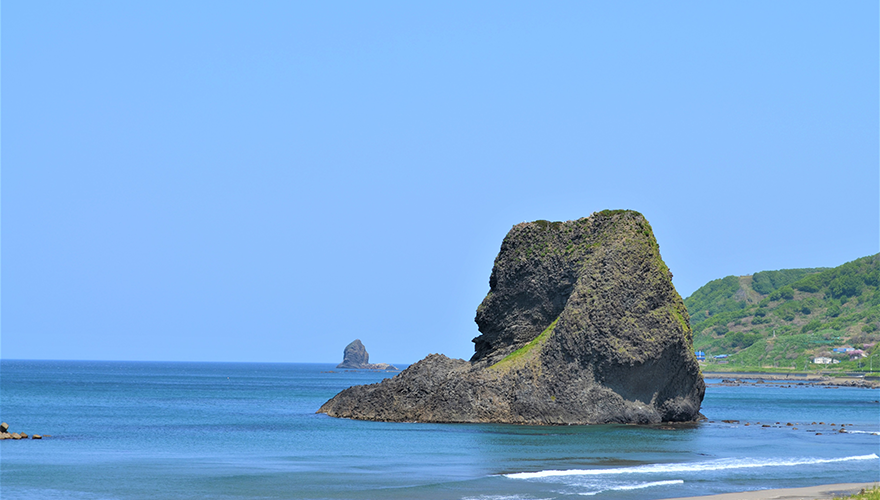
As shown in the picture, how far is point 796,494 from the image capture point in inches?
1403

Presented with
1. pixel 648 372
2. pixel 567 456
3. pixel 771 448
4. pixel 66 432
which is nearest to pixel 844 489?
pixel 567 456

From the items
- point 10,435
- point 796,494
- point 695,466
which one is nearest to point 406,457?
point 695,466

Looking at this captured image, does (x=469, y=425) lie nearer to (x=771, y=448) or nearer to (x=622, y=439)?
(x=622, y=439)

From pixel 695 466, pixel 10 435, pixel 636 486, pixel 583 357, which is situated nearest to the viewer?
pixel 636 486

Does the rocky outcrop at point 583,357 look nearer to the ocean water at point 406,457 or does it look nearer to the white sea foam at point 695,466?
the ocean water at point 406,457

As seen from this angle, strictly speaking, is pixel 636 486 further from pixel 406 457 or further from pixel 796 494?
pixel 406 457

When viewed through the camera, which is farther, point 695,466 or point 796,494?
point 695,466

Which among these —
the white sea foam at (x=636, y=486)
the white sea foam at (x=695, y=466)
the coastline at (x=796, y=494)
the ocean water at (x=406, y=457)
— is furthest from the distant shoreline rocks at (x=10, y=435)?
the coastline at (x=796, y=494)

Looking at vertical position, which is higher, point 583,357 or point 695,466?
point 583,357

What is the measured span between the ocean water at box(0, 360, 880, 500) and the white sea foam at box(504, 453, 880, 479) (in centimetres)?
10

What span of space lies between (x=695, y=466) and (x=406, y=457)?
51.2 ft

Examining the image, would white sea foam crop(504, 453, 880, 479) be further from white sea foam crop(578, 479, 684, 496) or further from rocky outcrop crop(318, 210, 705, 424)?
rocky outcrop crop(318, 210, 705, 424)

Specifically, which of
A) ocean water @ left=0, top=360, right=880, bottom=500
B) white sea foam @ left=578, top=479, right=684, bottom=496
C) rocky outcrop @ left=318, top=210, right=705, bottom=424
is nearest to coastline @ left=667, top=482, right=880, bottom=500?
ocean water @ left=0, top=360, right=880, bottom=500

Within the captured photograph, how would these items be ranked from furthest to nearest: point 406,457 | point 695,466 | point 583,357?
1. point 583,357
2. point 406,457
3. point 695,466
